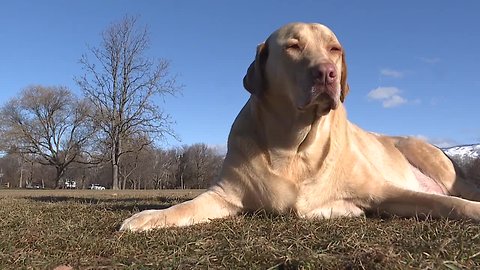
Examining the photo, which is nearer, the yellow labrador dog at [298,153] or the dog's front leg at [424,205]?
the dog's front leg at [424,205]

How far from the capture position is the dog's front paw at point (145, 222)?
3096 millimetres

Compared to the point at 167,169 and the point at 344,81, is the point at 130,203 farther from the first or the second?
the point at 167,169

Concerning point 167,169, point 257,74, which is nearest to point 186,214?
point 257,74

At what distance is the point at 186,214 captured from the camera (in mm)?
3533

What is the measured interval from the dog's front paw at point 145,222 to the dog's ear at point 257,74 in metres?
1.38

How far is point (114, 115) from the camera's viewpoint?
31781 millimetres

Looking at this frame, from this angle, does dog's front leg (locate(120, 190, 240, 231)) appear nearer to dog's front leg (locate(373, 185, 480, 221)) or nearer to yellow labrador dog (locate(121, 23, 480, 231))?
yellow labrador dog (locate(121, 23, 480, 231))

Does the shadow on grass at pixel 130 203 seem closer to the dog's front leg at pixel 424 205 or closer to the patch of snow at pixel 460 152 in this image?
the dog's front leg at pixel 424 205

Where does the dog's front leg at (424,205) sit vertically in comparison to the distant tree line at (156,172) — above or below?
below

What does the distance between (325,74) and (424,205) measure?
48.5 inches

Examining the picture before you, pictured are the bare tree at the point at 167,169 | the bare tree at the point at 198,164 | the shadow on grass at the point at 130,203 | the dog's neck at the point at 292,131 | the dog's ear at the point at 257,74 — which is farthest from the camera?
the bare tree at the point at 167,169

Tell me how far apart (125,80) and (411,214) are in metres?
30.2

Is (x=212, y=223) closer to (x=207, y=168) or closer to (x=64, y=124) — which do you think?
(x=64, y=124)

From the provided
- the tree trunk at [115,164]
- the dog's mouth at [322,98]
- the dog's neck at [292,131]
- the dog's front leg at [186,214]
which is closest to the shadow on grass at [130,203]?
the dog's front leg at [186,214]
